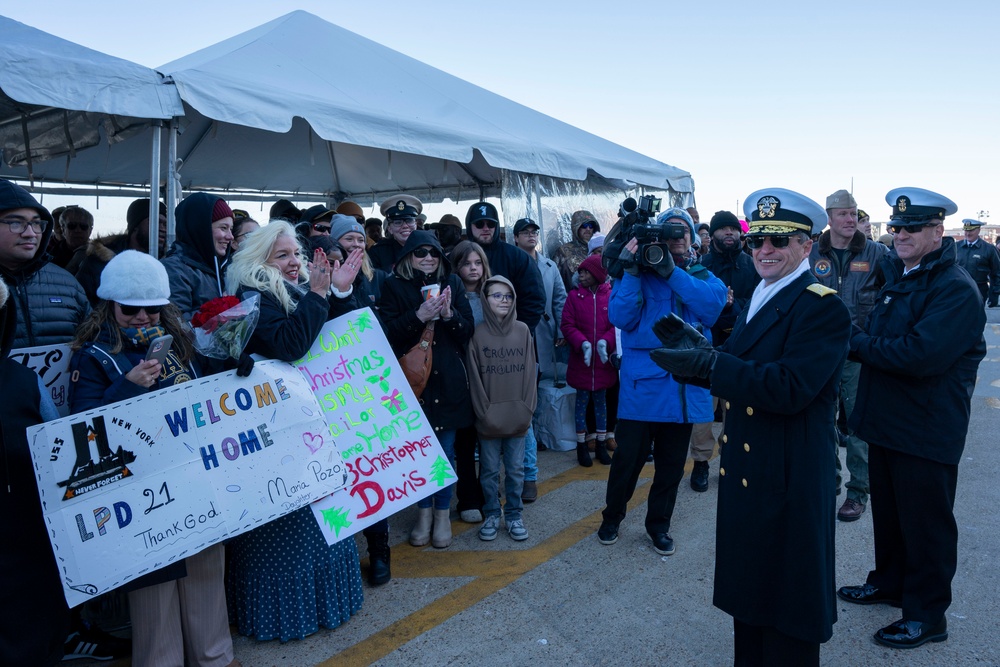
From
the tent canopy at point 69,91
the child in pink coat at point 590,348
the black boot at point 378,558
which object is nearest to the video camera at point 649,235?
the child in pink coat at point 590,348

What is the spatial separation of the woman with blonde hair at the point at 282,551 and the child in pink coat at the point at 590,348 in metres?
2.87

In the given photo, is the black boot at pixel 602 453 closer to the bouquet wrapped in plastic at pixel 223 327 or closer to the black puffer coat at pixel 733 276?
the black puffer coat at pixel 733 276

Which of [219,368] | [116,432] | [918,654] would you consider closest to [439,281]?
[219,368]

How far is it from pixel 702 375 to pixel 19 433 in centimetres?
247

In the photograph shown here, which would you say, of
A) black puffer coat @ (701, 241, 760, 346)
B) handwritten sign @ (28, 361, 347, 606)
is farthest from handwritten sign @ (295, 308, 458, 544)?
black puffer coat @ (701, 241, 760, 346)

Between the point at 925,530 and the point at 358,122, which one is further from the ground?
the point at 358,122

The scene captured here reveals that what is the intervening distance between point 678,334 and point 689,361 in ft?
0.53

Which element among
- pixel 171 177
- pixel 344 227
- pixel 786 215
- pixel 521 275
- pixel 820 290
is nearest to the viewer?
pixel 820 290

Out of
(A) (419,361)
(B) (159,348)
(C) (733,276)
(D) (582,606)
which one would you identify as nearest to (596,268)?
(C) (733,276)

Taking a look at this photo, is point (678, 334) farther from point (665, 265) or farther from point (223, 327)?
point (223, 327)

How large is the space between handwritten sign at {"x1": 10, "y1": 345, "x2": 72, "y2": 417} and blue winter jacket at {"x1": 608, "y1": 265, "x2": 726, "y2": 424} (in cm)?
275

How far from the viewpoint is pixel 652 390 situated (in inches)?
147

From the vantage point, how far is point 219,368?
9.45 ft

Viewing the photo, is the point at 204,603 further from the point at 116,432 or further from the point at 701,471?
the point at 701,471
